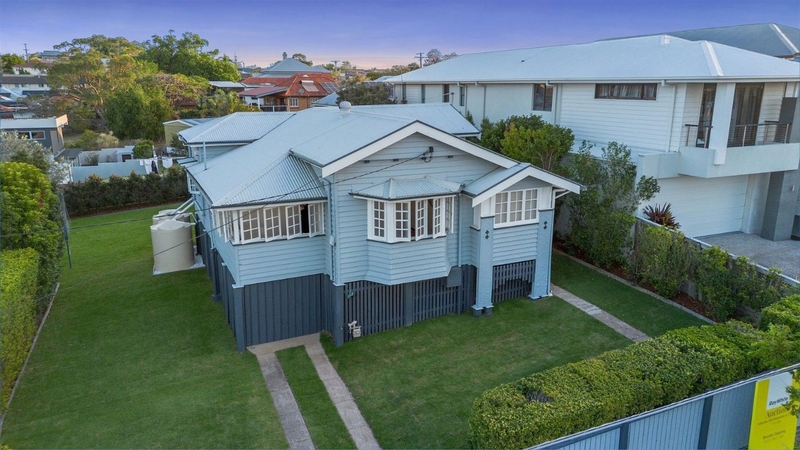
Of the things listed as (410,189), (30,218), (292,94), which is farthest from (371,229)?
(292,94)

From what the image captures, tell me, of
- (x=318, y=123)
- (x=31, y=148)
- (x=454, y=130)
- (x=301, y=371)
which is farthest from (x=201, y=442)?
(x=31, y=148)

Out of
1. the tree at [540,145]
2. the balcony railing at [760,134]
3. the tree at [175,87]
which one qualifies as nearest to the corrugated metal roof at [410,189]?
the tree at [540,145]

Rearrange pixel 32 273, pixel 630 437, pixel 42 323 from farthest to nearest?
pixel 42 323 → pixel 32 273 → pixel 630 437

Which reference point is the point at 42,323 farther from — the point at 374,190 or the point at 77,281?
the point at 374,190

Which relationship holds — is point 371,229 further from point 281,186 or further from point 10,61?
point 10,61

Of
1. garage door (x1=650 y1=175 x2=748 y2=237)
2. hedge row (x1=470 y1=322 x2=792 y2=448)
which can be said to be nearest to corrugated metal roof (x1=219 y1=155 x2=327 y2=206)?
hedge row (x1=470 y1=322 x2=792 y2=448)
